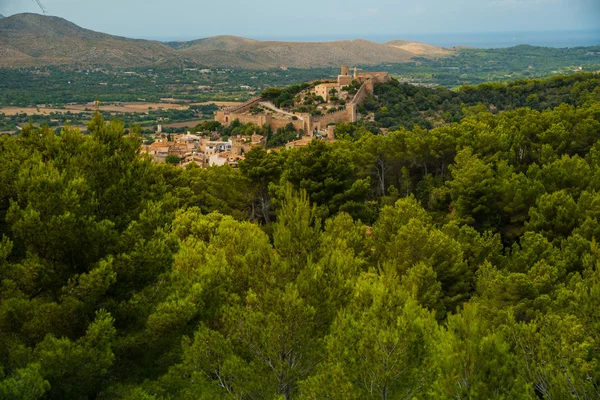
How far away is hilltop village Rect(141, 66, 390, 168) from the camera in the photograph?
116 feet

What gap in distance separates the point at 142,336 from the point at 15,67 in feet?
407

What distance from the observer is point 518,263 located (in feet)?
41.4

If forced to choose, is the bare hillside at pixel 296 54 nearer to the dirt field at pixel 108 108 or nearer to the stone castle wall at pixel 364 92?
the dirt field at pixel 108 108

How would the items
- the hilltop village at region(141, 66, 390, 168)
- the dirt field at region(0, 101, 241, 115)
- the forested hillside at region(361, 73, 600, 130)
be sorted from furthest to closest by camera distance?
the dirt field at region(0, 101, 241, 115), the forested hillside at region(361, 73, 600, 130), the hilltop village at region(141, 66, 390, 168)

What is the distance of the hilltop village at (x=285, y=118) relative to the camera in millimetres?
35344

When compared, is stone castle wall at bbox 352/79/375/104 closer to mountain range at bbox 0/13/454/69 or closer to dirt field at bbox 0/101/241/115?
dirt field at bbox 0/101/241/115

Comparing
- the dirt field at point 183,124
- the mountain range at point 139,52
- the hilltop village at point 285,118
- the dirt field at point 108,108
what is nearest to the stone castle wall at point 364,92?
the hilltop village at point 285,118

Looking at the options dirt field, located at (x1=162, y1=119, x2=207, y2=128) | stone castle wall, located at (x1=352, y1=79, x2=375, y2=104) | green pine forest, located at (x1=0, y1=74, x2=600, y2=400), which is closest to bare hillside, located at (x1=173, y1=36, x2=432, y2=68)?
dirt field, located at (x1=162, y1=119, x2=207, y2=128)

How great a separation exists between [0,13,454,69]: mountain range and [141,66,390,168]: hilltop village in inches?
3447

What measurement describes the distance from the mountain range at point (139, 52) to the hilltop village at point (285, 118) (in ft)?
287

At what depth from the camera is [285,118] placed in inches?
1736

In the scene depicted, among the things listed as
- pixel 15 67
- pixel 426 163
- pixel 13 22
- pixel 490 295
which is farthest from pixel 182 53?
pixel 490 295

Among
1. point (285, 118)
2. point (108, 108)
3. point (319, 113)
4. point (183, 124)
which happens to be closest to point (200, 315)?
point (285, 118)

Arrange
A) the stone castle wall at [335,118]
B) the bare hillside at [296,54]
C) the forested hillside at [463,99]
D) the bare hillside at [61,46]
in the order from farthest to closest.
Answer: the bare hillside at [296,54]
the bare hillside at [61,46]
the forested hillside at [463,99]
the stone castle wall at [335,118]
